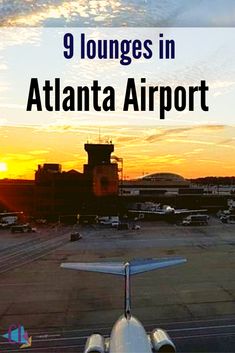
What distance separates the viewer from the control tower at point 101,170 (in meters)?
114

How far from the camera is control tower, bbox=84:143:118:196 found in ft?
375

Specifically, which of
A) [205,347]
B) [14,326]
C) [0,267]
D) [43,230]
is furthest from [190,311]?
[43,230]

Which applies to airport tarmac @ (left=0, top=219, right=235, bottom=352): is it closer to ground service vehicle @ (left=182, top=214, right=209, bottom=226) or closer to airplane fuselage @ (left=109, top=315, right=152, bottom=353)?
airplane fuselage @ (left=109, top=315, right=152, bottom=353)

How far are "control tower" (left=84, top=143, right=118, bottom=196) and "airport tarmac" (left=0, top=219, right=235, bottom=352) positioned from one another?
2070 inches

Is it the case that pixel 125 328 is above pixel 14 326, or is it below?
above

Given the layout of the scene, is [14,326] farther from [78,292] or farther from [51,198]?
[51,198]

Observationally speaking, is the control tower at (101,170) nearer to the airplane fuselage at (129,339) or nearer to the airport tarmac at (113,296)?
the airport tarmac at (113,296)

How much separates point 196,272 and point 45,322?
19.7 meters

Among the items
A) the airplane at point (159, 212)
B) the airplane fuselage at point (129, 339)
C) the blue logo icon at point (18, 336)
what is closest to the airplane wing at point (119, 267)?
the airplane fuselage at point (129, 339)

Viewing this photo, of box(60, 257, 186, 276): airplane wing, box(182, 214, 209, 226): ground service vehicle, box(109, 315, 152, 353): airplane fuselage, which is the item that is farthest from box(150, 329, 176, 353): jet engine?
box(182, 214, 209, 226): ground service vehicle

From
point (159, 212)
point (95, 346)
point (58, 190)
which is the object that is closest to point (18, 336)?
point (95, 346)

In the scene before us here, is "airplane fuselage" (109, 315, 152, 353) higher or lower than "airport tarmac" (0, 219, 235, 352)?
higher

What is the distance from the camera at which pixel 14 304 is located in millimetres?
31375

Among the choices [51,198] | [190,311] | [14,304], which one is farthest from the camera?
[51,198]
